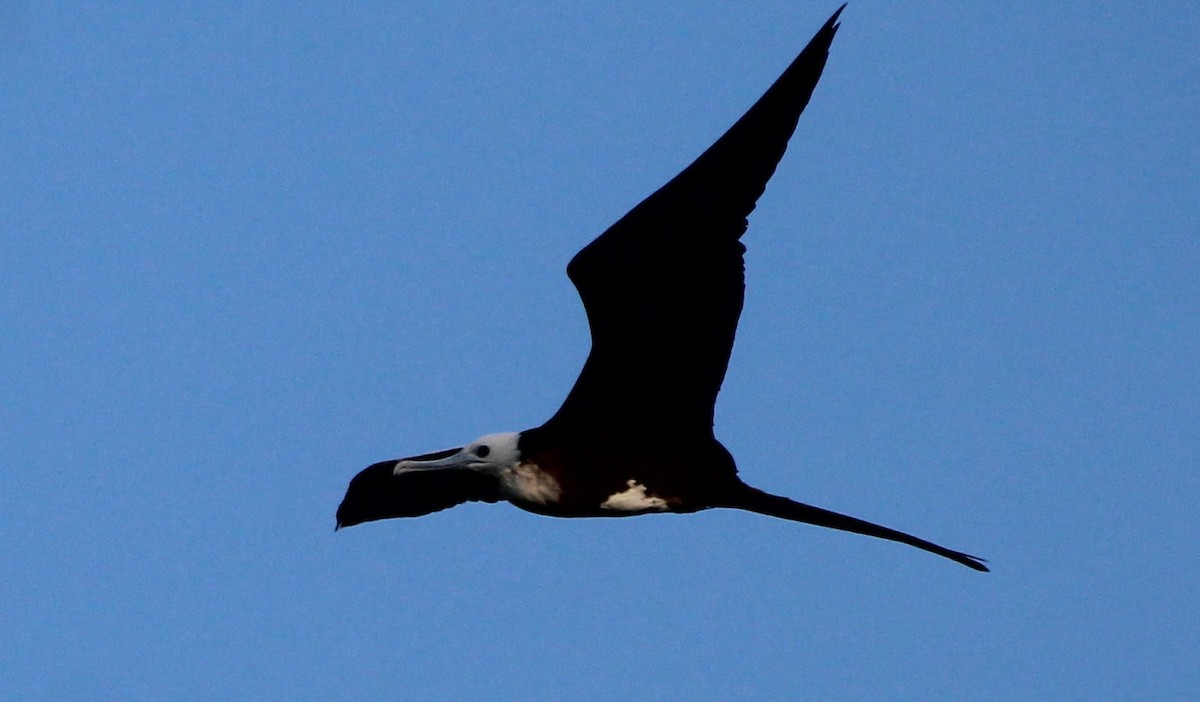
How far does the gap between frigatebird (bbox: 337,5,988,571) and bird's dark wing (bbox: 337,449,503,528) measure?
325mm

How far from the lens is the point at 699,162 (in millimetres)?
4609

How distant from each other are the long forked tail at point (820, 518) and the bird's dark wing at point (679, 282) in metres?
0.28

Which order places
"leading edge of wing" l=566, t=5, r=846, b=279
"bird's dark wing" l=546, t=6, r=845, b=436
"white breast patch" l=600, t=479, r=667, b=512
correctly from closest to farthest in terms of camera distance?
"leading edge of wing" l=566, t=5, r=846, b=279 → "bird's dark wing" l=546, t=6, r=845, b=436 → "white breast patch" l=600, t=479, r=667, b=512

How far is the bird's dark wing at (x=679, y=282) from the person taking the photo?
4.53 meters

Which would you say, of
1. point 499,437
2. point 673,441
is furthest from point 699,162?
point 499,437

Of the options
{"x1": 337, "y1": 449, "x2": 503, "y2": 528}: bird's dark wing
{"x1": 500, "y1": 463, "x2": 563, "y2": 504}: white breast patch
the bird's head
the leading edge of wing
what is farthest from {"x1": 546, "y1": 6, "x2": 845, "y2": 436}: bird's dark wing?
{"x1": 337, "y1": 449, "x2": 503, "y2": 528}: bird's dark wing

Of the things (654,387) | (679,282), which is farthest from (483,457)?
(679,282)

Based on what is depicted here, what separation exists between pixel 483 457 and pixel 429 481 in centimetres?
59

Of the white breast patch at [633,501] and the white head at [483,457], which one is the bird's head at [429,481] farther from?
the white breast patch at [633,501]

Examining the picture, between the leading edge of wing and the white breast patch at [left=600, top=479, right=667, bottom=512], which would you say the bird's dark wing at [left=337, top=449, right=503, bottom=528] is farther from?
the leading edge of wing

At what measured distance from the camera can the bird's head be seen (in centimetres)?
550

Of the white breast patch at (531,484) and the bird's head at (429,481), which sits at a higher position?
the bird's head at (429,481)

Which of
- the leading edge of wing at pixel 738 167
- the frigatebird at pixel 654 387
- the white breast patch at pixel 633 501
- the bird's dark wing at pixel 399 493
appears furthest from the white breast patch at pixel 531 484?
the leading edge of wing at pixel 738 167

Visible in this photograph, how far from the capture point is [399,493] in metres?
6.17
